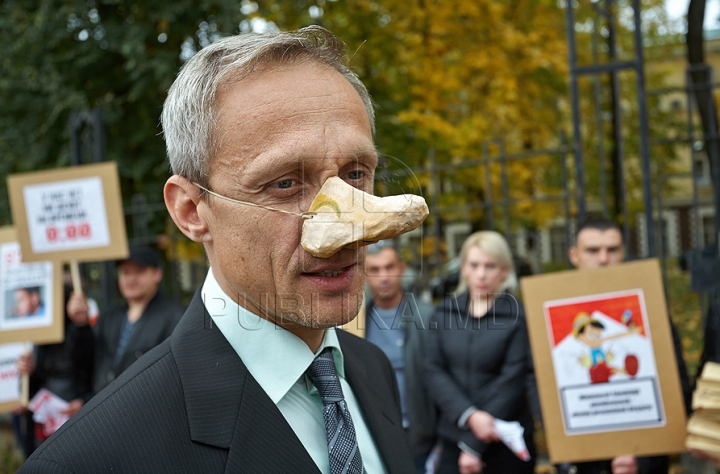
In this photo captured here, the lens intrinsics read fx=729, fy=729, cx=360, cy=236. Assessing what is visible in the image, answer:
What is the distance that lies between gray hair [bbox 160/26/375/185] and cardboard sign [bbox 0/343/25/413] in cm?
519

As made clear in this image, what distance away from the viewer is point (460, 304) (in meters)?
4.64

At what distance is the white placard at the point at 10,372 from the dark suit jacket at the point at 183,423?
5.12 metres

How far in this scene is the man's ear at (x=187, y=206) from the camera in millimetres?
1588

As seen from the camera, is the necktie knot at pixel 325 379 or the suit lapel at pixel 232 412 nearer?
the suit lapel at pixel 232 412

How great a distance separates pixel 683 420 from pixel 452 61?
7.90m

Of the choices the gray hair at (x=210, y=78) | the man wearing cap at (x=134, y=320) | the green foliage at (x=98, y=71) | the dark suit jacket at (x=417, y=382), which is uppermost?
the green foliage at (x=98, y=71)

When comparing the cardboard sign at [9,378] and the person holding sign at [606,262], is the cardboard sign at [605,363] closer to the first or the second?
the person holding sign at [606,262]

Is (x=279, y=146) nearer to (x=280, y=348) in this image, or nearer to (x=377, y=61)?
(x=280, y=348)

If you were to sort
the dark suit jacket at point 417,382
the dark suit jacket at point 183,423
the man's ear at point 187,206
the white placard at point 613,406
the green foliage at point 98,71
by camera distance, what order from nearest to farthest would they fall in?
the dark suit jacket at point 183,423, the man's ear at point 187,206, the white placard at point 613,406, the dark suit jacket at point 417,382, the green foliage at point 98,71

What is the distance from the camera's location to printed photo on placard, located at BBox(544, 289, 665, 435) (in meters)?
3.78

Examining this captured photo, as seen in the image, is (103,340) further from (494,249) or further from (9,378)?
(494,249)

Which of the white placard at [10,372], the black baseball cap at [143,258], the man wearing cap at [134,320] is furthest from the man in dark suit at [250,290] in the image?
the white placard at [10,372]

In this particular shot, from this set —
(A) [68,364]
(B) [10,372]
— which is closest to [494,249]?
(A) [68,364]

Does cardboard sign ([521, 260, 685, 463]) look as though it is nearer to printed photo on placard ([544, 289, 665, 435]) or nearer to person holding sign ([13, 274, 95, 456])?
printed photo on placard ([544, 289, 665, 435])
